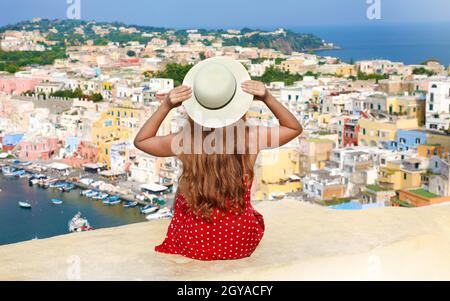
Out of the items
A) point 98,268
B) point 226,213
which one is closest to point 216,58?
point 226,213

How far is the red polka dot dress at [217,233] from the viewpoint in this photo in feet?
4.31

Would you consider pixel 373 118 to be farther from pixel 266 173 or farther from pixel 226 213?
pixel 226 213

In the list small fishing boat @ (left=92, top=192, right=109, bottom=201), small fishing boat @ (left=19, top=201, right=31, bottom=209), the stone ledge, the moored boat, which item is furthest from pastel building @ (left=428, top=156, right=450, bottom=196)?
the stone ledge

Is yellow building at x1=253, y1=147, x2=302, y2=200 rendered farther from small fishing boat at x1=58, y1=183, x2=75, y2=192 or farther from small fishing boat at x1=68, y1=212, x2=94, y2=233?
small fishing boat at x1=58, y1=183, x2=75, y2=192

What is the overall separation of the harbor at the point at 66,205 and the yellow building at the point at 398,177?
267 cm

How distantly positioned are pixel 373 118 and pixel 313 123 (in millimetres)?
Result: 1027

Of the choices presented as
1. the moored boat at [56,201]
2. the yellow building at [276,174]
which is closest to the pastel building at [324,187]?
the yellow building at [276,174]

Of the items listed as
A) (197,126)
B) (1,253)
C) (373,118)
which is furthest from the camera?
(373,118)

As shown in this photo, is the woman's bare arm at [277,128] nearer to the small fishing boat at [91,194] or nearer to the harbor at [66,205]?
the harbor at [66,205]

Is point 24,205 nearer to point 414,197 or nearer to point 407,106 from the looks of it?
point 414,197

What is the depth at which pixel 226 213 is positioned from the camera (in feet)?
4.29

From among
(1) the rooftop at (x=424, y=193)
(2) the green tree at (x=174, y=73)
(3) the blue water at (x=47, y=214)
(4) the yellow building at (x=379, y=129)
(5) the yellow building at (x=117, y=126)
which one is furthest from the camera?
(2) the green tree at (x=174, y=73)

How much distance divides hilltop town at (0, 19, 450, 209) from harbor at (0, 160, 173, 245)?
0.42m

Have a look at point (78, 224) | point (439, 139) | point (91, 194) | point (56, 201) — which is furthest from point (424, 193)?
point (56, 201)
